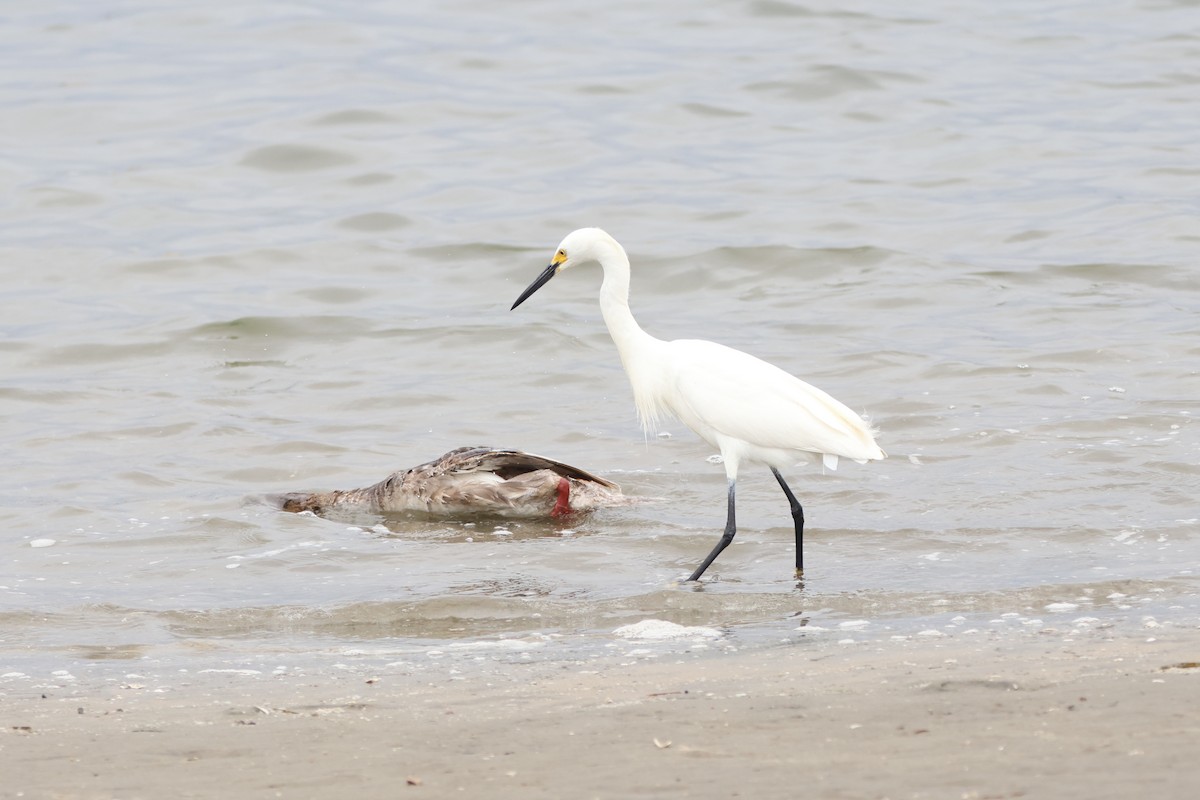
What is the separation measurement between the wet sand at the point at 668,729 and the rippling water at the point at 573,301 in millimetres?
791

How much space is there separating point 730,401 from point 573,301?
300 inches

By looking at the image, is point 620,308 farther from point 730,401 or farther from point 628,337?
point 730,401

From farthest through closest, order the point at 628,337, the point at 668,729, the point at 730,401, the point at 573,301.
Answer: the point at 573,301
the point at 628,337
the point at 730,401
the point at 668,729

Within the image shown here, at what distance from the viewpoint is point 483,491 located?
8.98 m

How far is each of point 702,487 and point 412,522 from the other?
5.74 feet

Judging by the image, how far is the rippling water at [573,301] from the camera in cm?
749

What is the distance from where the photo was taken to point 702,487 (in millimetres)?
9562

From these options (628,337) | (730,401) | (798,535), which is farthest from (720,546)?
(628,337)

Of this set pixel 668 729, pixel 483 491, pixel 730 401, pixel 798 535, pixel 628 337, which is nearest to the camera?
pixel 668 729

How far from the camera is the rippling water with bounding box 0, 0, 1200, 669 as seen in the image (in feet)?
24.6

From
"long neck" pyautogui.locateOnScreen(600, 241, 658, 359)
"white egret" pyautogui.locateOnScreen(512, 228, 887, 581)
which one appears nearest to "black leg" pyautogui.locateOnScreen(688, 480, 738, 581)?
"white egret" pyautogui.locateOnScreen(512, 228, 887, 581)

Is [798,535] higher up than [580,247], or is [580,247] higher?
[580,247]

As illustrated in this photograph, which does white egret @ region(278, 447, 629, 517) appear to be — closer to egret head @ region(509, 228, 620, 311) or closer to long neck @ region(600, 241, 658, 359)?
long neck @ region(600, 241, 658, 359)

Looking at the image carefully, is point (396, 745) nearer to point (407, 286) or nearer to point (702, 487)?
point (702, 487)
